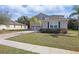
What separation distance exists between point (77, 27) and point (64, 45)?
2.09 ft

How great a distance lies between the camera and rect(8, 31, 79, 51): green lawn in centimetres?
979

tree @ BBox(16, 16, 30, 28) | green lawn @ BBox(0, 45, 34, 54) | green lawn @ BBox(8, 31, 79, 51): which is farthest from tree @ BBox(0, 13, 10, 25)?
green lawn @ BBox(0, 45, 34, 54)

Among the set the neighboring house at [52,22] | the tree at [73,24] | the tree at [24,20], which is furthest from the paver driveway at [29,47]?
the tree at [73,24]

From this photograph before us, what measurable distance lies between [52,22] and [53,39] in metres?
0.49

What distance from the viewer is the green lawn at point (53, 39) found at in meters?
9.79

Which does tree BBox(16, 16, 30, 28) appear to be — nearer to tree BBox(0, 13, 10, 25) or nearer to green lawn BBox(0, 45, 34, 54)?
tree BBox(0, 13, 10, 25)

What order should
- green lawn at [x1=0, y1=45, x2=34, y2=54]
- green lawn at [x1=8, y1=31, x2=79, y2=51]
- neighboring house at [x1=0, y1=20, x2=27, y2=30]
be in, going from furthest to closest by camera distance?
1. neighboring house at [x1=0, y1=20, x2=27, y2=30]
2. green lawn at [x1=8, y1=31, x2=79, y2=51]
3. green lawn at [x1=0, y1=45, x2=34, y2=54]

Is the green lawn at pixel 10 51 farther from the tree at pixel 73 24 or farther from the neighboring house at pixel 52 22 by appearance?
the tree at pixel 73 24

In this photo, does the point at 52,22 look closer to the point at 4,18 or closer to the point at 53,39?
the point at 53,39

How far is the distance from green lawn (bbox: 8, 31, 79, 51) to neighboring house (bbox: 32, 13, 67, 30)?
0.77 ft

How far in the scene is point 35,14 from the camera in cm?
982

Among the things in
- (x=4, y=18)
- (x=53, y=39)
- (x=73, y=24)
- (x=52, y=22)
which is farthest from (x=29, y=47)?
(x=73, y=24)

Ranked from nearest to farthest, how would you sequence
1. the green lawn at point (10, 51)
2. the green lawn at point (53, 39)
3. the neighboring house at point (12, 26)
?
the green lawn at point (10, 51) → the green lawn at point (53, 39) → the neighboring house at point (12, 26)

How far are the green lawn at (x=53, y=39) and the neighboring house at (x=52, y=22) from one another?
23 cm
